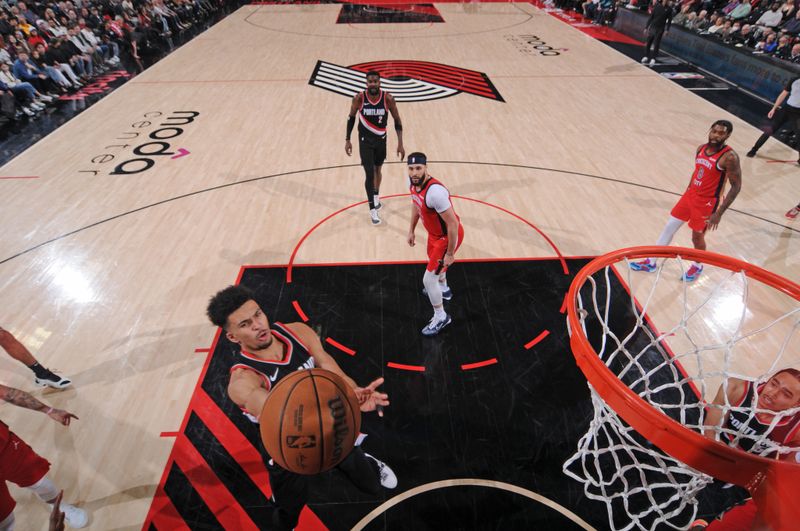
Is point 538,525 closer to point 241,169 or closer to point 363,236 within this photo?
point 363,236

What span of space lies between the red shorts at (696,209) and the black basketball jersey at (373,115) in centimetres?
344

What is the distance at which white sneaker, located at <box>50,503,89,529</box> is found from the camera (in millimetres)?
2963

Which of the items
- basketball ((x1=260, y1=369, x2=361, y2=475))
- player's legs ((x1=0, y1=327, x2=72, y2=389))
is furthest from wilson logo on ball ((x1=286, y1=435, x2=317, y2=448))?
player's legs ((x1=0, y1=327, x2=72, y2=389))

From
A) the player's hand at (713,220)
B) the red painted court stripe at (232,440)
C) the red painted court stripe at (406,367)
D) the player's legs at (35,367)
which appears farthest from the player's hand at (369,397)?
the player's hand at (713,220)

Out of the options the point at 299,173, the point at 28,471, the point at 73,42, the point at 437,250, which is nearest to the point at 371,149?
the point at 299,173

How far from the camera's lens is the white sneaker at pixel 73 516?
9.72 ft

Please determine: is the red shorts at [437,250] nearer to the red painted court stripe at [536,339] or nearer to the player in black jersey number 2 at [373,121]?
the red painted court stripe at [536,339]

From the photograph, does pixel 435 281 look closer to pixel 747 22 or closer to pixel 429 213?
pixel 429 213

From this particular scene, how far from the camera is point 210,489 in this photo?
3.18m

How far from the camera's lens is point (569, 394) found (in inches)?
148

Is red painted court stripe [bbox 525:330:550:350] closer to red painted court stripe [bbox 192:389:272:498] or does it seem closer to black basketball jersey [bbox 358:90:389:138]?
red painted court stripe [bbox 192:389:272:498]

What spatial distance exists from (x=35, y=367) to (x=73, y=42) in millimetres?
11523

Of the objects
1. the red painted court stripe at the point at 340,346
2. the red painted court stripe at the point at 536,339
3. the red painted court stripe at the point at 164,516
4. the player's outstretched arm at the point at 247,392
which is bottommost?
the red painted court stripe at the point at 164,516

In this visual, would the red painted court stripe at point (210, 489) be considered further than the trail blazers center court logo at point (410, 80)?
No
